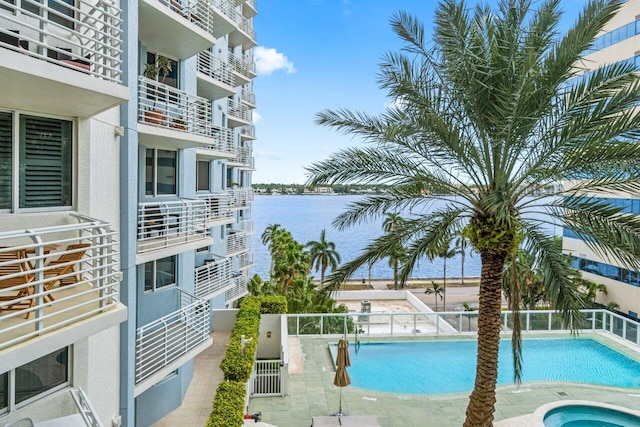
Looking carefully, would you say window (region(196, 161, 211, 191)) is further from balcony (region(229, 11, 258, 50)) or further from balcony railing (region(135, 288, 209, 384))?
balcony (region(229, 11, 258, 50))

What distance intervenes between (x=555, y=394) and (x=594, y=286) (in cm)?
1983

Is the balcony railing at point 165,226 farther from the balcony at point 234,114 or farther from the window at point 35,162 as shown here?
the balcony at point 234,114

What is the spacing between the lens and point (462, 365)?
18.0 meters

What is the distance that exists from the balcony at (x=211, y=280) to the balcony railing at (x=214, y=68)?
23.9ft

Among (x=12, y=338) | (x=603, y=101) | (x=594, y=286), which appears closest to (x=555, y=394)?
(x=603, y=101)

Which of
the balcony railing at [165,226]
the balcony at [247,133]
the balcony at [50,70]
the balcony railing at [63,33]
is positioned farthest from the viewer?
the balcony at [247,133]

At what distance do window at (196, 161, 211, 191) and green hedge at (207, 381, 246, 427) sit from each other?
9261mm

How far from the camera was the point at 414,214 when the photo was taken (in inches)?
428

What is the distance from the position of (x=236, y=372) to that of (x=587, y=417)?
35.5 feet

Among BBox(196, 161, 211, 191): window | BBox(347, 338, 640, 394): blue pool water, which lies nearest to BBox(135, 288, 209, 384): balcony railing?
BBox(196, 161, 211, 191): window

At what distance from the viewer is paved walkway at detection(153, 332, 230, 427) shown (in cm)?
1177

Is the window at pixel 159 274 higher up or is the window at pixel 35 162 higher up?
the window at pixel 35 162

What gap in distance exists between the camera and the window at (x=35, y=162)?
6.25 meters

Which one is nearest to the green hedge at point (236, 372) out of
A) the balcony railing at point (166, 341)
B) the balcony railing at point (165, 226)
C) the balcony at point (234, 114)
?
the balcony railing at point (166, 341)
